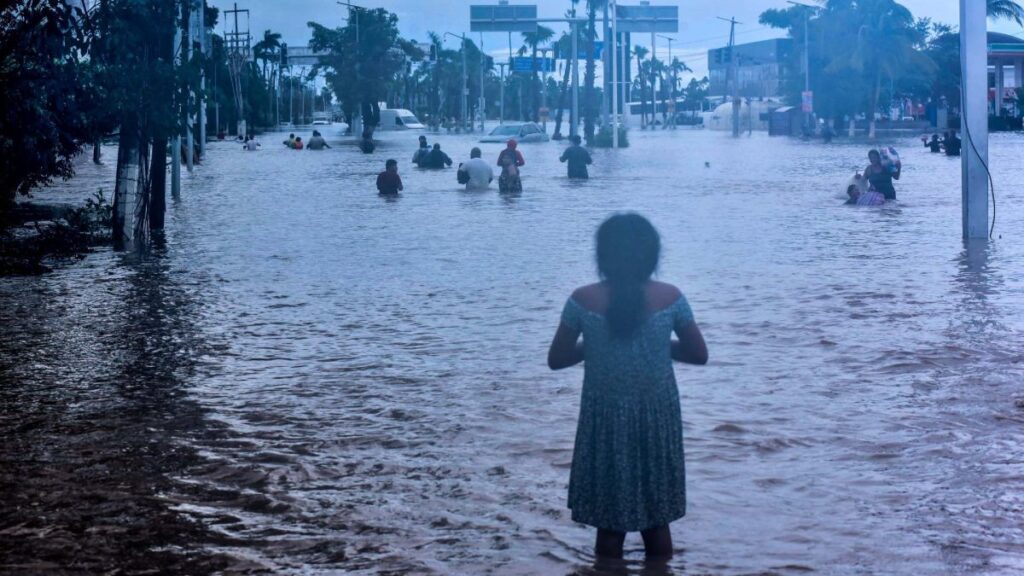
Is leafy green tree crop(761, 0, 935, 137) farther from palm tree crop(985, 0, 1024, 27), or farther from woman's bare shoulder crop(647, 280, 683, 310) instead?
woman's bare shoulder crop(647, 280, 683, 310)

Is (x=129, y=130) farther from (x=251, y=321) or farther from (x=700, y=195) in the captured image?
(x=700, y=195)

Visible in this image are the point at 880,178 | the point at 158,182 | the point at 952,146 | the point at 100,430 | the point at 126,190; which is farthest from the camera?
the point at 952,146

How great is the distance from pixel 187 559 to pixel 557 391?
3.92m

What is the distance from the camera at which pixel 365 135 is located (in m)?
72.8

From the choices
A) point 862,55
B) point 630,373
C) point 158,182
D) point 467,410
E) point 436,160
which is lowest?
point 467,410

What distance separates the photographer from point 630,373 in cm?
500

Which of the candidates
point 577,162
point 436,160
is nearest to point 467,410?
point 577,162

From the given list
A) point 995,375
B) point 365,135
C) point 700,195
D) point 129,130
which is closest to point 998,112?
point 365,135

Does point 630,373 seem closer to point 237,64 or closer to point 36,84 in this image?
point 36,84

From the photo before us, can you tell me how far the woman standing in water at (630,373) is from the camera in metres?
4.96

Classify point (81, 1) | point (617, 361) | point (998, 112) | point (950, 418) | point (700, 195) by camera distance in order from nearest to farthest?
point (617, 361), point (950, 418), point (81, 1), point (700, 195), point (998, 112)

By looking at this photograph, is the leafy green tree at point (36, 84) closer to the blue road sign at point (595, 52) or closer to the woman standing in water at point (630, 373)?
the woman standing in water at point (630, 373)

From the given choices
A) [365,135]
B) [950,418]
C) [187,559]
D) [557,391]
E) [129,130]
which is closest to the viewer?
[187,559]

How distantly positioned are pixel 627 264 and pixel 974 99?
13.8 m
